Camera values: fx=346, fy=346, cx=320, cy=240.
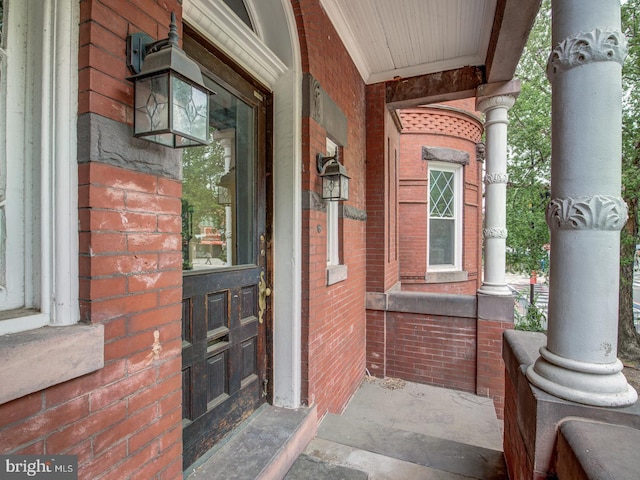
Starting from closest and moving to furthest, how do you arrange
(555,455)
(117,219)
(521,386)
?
(117,219) < (555,455) < (521,386)

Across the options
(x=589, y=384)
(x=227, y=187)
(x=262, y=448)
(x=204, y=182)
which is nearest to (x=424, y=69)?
(x=227, y=187)

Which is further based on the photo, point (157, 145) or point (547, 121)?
point (547, 121)

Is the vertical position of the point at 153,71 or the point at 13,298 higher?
the point at 153,71

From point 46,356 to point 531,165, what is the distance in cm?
857

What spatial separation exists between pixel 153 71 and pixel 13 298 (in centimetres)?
89

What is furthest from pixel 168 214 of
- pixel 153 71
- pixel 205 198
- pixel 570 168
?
pixel 570 168

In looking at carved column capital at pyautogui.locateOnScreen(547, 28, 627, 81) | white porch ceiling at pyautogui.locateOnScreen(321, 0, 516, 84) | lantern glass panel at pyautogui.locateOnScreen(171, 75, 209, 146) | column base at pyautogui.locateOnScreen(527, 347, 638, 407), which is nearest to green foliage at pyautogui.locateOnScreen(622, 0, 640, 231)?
white porch ceiling at pyautogui.locateOnScreen(321, 0, 516, 84)

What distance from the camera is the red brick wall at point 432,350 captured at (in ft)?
13.7

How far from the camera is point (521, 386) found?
1.73 metres

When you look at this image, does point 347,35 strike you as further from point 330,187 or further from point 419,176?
point 419,176

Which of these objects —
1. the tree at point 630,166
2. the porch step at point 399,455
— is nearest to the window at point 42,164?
the porch step at point 399,455

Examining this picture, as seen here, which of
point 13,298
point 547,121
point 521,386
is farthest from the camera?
point 547,121

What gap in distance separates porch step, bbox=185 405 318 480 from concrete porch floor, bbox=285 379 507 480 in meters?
0.12

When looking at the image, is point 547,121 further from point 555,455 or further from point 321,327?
point 555,455
